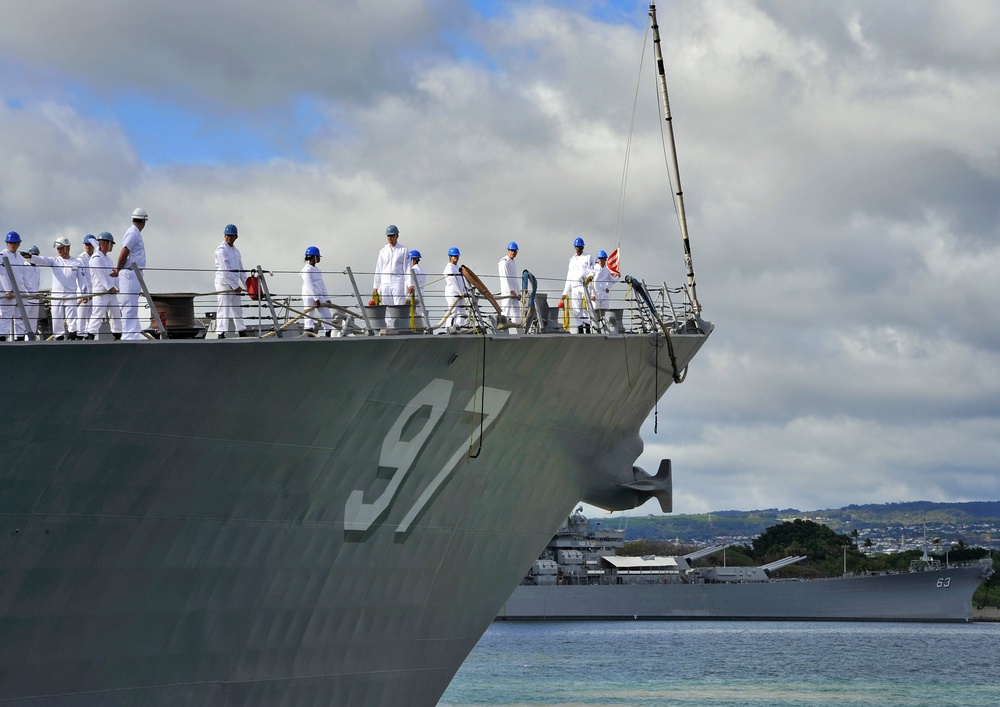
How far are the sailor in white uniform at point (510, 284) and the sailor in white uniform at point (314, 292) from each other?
282 cm

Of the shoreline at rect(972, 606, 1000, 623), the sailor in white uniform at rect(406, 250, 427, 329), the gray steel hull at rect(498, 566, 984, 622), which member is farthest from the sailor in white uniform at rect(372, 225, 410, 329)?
the shoreline at rect(972, 606, 1000, 623)

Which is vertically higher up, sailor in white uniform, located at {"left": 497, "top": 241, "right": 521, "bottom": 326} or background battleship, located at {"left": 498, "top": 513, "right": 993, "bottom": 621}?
sailor in white uniform, located at {"left": 497, "top": 241, "right": 521, "bottom": 326}

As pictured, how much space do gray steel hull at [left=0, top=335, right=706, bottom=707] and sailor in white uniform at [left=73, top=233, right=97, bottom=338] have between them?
979 mm

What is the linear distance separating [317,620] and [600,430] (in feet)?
16.9

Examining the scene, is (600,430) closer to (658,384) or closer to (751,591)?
(658,384)

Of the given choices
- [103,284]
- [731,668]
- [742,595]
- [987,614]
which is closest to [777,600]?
[742,595]

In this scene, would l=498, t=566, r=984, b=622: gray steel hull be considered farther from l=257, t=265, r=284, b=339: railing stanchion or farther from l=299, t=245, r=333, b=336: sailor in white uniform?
l=257, t=265, r=284, b=339: railing stanchion

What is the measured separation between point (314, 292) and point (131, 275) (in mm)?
2296

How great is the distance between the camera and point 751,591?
83.1m

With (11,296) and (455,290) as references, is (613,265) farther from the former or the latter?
(11,296)

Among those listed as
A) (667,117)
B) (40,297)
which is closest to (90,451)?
(40,297)

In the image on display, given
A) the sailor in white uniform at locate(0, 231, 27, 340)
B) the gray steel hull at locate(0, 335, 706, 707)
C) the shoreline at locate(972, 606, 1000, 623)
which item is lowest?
the shoreline at locate(972, 606, 1000, 623)

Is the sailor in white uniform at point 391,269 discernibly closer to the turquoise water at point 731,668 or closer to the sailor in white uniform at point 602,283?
the sailor in white uniform at point 602,283

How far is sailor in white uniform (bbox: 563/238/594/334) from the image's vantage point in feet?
51.7
